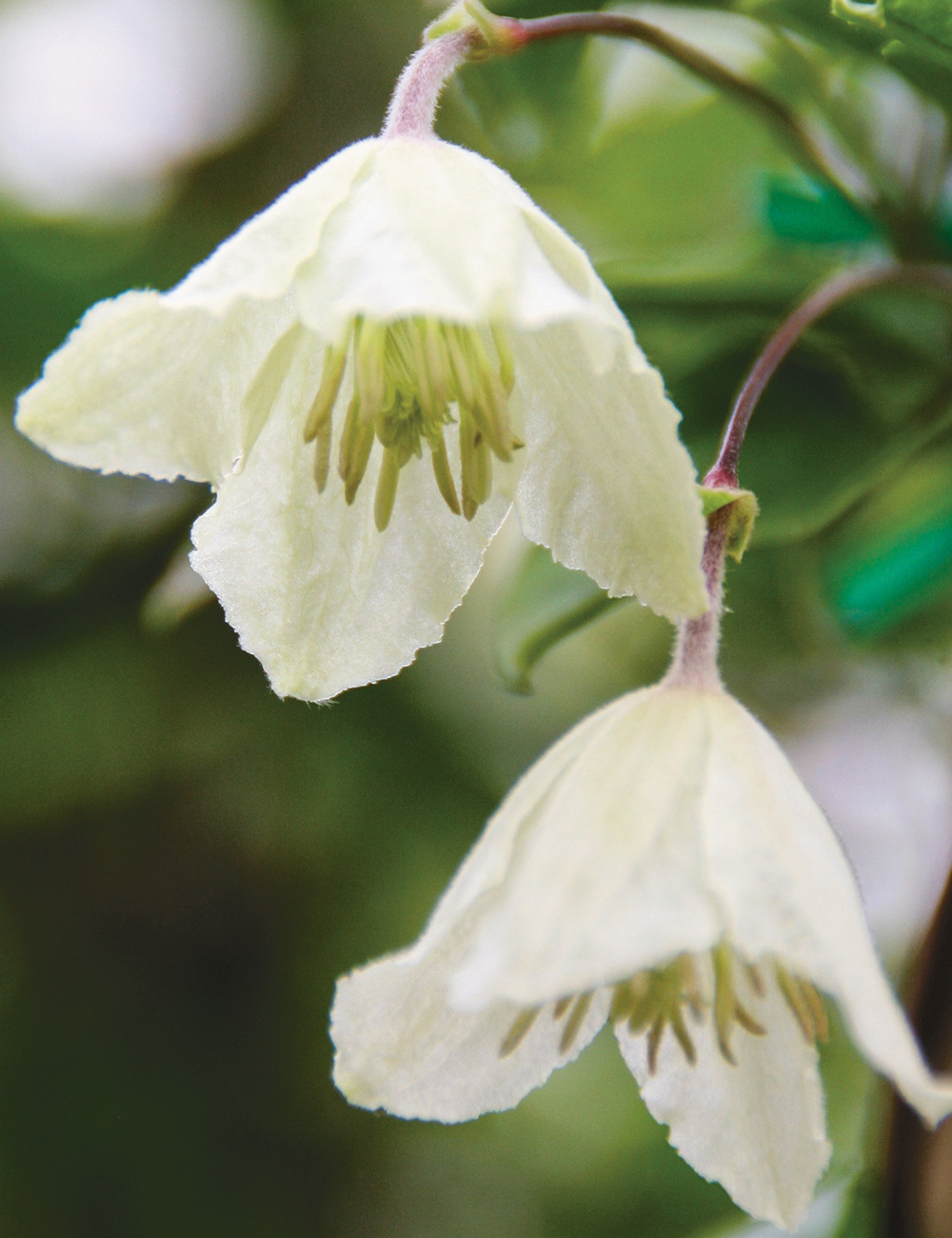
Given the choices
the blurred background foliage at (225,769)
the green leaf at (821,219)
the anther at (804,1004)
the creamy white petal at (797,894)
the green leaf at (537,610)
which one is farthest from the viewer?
the blurred background foliage at (225,769)

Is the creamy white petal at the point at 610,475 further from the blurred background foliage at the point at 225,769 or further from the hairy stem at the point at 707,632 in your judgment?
the blurred background foliage at the point at 225,769

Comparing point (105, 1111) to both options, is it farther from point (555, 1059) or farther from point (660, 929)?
point (660, 929)

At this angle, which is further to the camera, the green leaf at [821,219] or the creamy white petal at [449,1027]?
the green leaf at [821,219]

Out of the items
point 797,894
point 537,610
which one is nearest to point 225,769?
point 537,610

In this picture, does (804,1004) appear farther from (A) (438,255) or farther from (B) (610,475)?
(A) (438,255)

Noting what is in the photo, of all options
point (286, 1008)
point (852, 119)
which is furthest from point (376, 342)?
point (286, 1008)

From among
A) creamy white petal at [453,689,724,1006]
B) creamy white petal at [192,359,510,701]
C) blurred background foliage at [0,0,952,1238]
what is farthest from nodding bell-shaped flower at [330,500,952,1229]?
blurred background foliage at [0,0,952,1238]

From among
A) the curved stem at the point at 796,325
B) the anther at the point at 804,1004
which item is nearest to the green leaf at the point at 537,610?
the curved stem at the point at 796,325
